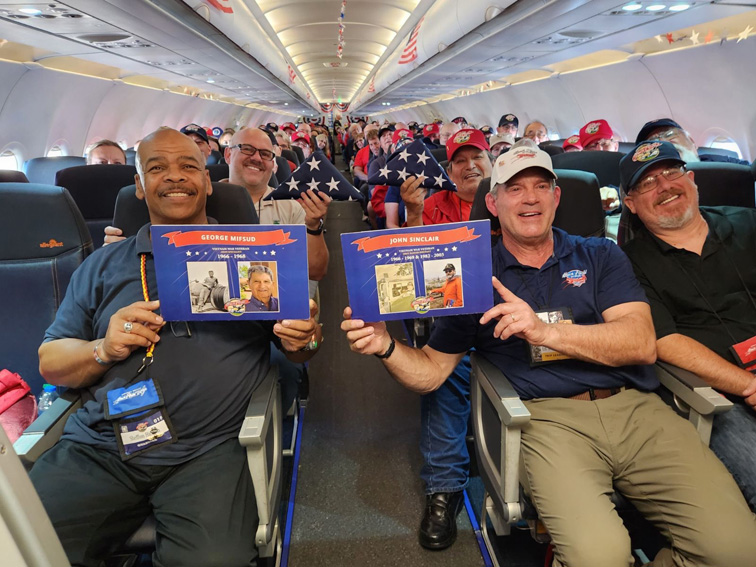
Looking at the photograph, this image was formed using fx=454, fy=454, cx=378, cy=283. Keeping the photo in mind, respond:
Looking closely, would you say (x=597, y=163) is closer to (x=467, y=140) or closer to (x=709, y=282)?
(x=467, y=140)

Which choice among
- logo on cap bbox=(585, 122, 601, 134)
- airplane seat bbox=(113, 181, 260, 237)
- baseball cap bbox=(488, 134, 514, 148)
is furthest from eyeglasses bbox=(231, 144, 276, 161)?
logo on cap bbox=(585, 122, 601, 134)

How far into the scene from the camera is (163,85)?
1135cm

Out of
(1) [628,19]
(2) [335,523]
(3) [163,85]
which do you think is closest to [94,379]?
(2) [335,523]

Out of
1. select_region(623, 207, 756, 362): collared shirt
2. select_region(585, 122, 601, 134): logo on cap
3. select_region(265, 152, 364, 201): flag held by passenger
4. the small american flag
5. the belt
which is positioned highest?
the small american flag

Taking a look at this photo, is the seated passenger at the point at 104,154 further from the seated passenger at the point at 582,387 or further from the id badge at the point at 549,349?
the id badge at the point at 549,349

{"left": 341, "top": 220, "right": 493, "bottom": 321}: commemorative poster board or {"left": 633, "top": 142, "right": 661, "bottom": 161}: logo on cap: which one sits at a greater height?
{"left": 633, "top": 142, "right": 661, "bottom": 161}: logo on cap

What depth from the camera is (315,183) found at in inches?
108

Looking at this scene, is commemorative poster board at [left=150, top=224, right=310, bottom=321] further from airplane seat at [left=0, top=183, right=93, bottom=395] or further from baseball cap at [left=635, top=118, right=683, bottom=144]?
baseball cap at [left=635, top=118, right=683, bottom=144]

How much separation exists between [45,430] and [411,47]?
9.41 m

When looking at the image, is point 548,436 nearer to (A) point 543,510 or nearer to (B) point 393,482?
(A) point 543,510

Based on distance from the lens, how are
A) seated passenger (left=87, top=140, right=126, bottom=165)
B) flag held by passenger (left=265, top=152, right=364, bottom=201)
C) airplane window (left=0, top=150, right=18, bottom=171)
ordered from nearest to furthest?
1. flag held by passenger (left=265, top=152, right=364, bottom=201)
2. seated passenger (left=87, top=140, right=126, bottom=165)
3. airplane window (left=0, top=150, right=18, bottom=171)

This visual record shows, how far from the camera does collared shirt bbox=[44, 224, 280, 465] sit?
1.80 meters

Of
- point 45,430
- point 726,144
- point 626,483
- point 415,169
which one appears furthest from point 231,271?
point 726,144

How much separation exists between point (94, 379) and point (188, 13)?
4150 millimetres
